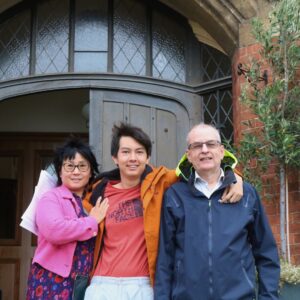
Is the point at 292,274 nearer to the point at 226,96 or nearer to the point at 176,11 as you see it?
the point at 226,96

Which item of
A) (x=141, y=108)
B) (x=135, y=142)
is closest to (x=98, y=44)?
(x=141, y=108)

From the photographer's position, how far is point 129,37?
534cm

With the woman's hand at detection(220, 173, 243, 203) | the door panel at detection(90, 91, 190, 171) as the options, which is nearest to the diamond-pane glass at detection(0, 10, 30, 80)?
the door panel at detection(90, 91, 190, 171)

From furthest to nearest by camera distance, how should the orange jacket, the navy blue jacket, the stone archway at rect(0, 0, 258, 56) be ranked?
the stone archway at rect(0, 0, 258, 56), the orange jacket, the navy blue jacket

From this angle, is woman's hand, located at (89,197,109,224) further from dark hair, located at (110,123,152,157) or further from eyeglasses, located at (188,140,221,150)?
eyeglasses, located at (188,140,221,150)

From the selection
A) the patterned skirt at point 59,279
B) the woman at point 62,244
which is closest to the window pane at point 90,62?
the woman at point 62,244

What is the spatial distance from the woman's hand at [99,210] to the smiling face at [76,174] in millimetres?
212

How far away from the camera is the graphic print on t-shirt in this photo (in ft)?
9.45

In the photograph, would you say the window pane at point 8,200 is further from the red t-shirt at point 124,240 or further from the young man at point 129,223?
the red t-shirt at point 124,240

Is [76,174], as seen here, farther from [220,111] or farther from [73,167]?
[220,111]

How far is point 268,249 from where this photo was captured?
2.72 meters

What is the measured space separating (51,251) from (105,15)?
10.4 ft

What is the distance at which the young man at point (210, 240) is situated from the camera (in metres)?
2.51

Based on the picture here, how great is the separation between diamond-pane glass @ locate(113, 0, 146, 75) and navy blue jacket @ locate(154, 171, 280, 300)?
2.72 m
